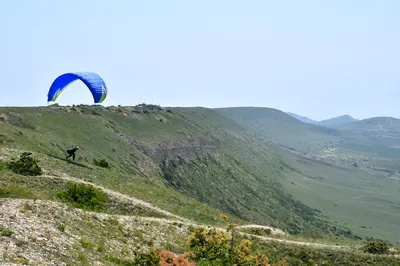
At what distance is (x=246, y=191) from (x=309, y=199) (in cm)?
3816

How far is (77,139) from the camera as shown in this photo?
207 feet

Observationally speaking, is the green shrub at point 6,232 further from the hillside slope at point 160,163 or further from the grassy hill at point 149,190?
the hillside slope at point 160,163

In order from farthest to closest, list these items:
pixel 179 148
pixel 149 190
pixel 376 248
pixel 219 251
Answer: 1. pixel 179 148
2. pixel 149 190
3. pixel 376 248
4. pixel 219 251

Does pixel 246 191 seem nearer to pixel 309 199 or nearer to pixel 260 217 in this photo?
pixel 260 217

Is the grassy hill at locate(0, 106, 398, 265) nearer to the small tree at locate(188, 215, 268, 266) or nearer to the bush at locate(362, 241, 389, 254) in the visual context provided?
the small tree at locate(188, 215, 268, 266)

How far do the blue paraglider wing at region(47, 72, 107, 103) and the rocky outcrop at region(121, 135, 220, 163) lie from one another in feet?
132

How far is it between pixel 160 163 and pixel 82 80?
44734 millimetres

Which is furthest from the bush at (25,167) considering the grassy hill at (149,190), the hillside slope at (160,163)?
the hillside slope at (160,163)

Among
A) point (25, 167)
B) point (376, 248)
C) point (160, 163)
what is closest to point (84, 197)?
point (25, 167)

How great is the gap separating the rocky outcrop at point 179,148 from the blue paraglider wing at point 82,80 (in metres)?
40.4

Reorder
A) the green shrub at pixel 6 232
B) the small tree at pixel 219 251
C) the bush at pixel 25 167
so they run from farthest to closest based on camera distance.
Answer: the bush at pixel 25 167 → the small tree at pixel 219 251 → the green shrub at pixel 6 232

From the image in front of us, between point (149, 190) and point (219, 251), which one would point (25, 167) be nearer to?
point (149, 190)

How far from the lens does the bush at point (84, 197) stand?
2762 cm

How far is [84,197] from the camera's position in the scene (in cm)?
2864
